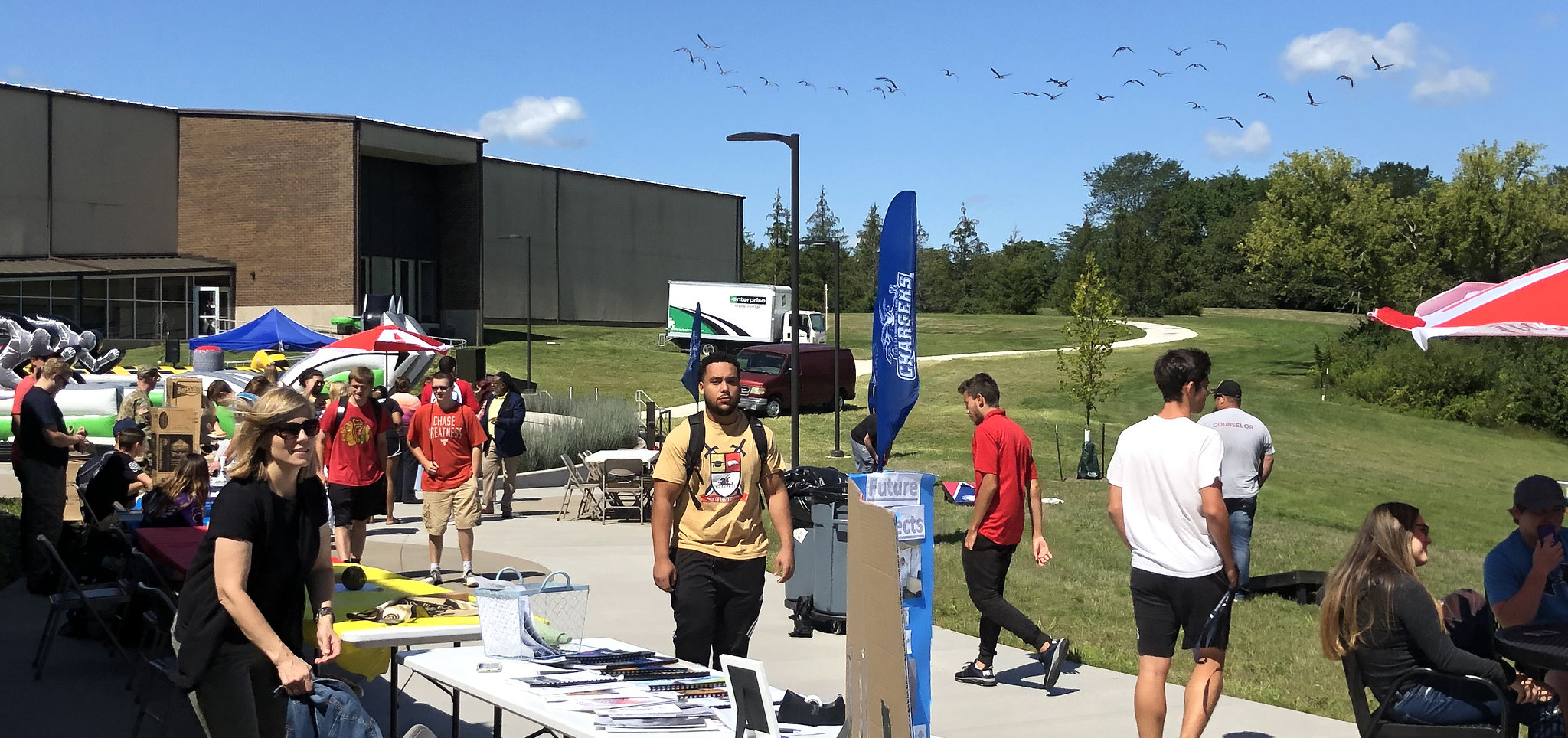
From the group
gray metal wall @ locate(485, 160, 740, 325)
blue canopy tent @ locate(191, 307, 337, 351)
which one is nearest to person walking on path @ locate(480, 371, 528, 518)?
blue canopy tent @ locate(191, 307, 337, 351)

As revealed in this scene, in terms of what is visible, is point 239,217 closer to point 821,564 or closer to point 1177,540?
point 821,564

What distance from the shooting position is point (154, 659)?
6.54 m

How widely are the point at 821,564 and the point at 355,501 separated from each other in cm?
397

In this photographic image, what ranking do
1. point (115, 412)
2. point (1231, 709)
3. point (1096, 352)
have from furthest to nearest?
point (1096, 352) < point (115, 412) < point (1231, 709)

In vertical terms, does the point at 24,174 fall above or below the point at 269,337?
above

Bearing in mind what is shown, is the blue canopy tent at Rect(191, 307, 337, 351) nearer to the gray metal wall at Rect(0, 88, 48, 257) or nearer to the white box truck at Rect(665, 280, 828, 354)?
the gray metal wall at Rect(0, 88, 48, 257)

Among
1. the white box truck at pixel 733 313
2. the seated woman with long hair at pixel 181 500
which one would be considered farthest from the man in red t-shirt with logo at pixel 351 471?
the white box truck at pixel 733 313

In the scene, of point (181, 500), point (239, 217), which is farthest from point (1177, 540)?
point (239, 217)

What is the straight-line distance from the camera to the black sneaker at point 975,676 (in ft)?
26.0

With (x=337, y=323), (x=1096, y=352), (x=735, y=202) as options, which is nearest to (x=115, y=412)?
(x=1096, y=352)

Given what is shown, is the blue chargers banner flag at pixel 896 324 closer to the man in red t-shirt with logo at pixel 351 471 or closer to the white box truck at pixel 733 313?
the man in red t-shirt with logo at pixel 351 471

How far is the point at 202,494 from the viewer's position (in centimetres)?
870

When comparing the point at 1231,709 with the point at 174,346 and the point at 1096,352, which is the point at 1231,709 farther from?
the point at 174,346

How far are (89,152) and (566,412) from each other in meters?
28.1
